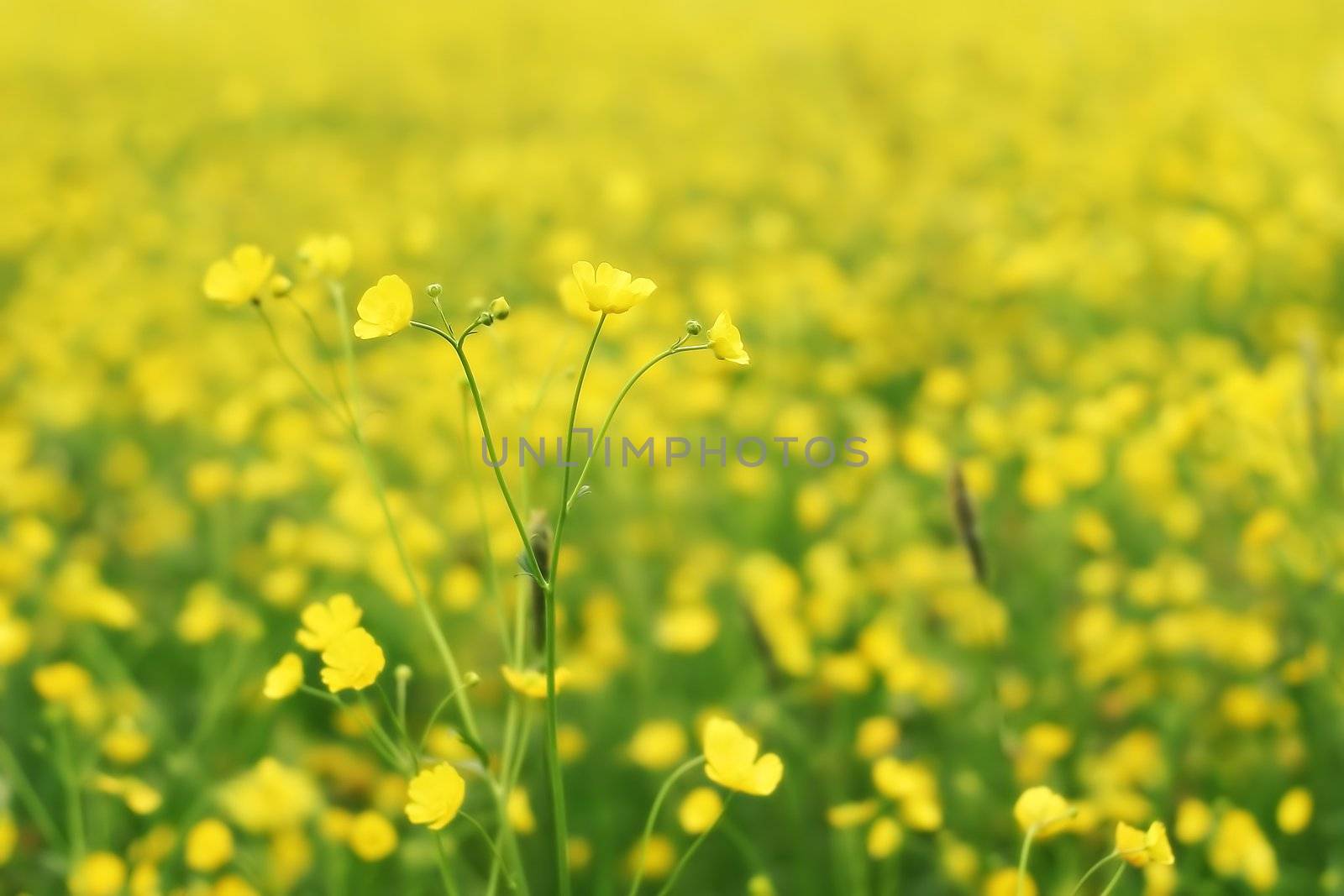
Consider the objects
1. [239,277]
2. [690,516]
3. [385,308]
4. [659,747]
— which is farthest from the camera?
[690,516]

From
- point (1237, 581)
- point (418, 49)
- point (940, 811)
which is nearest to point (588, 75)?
point (418, 49)

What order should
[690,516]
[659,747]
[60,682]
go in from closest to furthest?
[60,682] → [659,747] → [690,516]

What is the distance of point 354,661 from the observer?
3.26 feet

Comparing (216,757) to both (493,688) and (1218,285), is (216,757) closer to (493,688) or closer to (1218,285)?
(493,688)

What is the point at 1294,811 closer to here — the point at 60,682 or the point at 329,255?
the point at 329,255

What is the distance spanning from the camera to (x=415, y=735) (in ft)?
6.24

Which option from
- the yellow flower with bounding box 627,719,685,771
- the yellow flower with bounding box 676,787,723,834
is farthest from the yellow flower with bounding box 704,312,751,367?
the yellow flower with bounding box 627,719,685,771

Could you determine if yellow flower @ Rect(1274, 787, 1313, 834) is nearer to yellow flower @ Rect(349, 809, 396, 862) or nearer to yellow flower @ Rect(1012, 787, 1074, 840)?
yellow flower @ Rect(1012, 787, 1074, 840)

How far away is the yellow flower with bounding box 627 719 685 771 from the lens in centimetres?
167

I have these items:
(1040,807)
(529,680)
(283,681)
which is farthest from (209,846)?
(1040,807)

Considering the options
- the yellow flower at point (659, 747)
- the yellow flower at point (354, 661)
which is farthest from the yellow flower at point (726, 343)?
the yellow flower at point (659, 747)

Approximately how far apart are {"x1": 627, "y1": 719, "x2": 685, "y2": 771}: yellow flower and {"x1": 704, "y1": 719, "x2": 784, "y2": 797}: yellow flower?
0.63 metres

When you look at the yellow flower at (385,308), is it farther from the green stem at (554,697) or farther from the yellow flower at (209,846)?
the yellow flower at (209,846)

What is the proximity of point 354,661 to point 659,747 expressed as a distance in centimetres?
76
